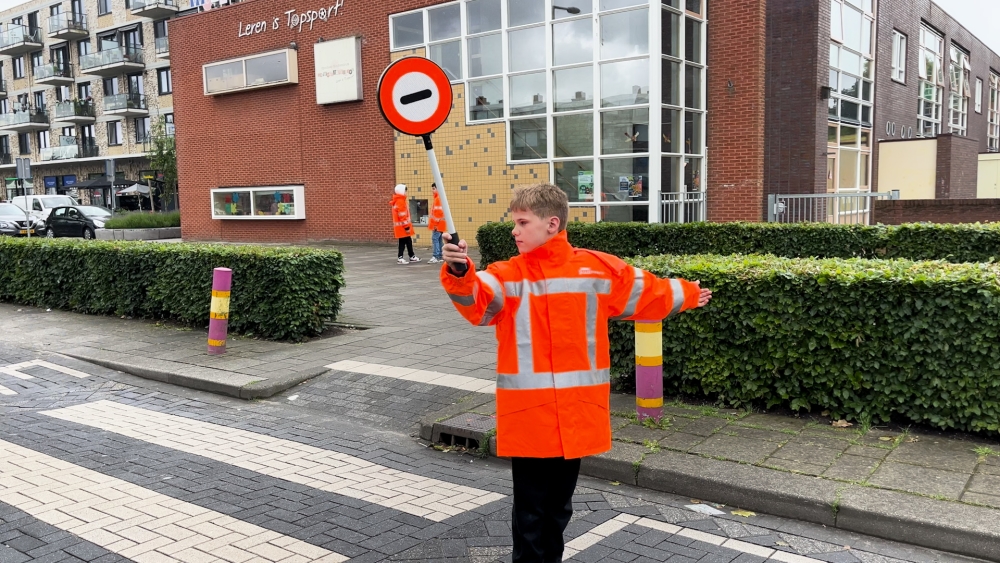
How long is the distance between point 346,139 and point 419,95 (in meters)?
19.4

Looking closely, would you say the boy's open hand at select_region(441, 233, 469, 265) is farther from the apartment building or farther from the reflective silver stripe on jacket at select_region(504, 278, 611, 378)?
the apartment building

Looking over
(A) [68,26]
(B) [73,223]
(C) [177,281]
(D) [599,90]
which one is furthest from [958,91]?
(A) [68,26]

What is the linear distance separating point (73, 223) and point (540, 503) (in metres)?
33.9

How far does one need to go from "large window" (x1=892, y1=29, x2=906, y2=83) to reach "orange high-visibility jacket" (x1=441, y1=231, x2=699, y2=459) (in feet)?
81.0

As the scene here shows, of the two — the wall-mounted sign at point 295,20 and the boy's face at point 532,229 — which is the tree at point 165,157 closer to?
the wall-mounted sign at point 295,20

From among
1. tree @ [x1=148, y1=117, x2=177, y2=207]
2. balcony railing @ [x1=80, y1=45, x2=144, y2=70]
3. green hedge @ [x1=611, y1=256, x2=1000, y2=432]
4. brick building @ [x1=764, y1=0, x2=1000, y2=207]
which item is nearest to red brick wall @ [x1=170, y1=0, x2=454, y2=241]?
brick building @ [x1=764, y1=0, x2=1000, y2=207]

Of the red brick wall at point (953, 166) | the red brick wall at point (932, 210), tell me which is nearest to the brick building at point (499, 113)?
the red brick wall at point (932, 210)

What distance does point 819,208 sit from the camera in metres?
16.9

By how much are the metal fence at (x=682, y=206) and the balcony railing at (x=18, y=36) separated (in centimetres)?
5639

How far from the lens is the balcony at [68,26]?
53.0 meters

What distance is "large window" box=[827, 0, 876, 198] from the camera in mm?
19812

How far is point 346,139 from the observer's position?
22.4m

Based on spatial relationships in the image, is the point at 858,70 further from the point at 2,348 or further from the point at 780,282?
the point at 2,348

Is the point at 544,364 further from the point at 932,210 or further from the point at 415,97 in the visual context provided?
the point at 932,210
